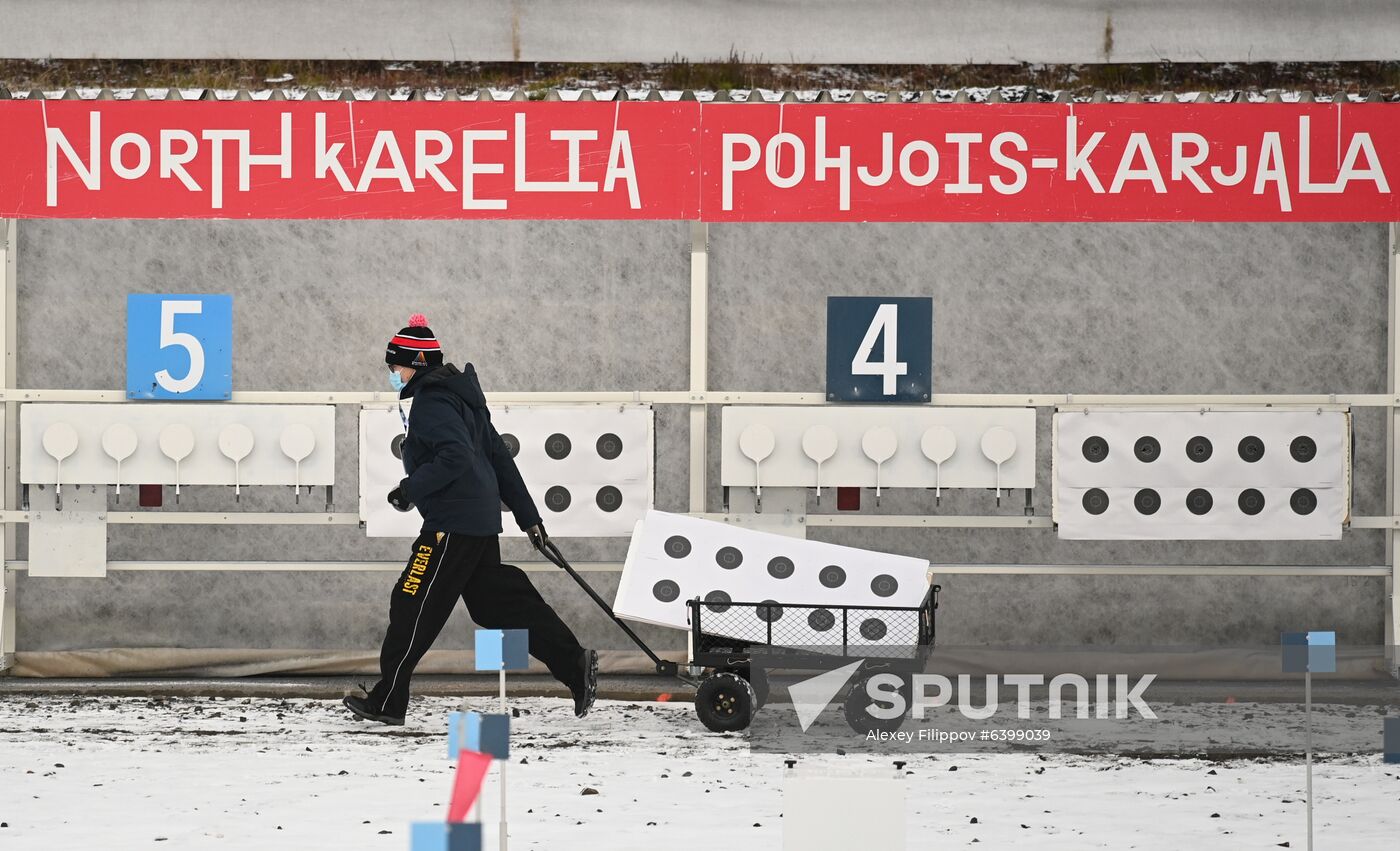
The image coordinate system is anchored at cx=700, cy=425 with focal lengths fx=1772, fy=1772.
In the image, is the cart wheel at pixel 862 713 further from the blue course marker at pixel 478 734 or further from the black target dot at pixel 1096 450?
the blue course marker at pixel 478 734

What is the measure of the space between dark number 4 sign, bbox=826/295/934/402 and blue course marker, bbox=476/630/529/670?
3482 millimetres

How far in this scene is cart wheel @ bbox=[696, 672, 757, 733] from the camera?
7.18 meters

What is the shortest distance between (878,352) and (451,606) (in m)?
2.66

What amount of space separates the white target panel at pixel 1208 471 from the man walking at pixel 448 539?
2.75 meters

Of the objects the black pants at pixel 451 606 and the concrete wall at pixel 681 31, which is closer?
the black pants at pixel 451 606

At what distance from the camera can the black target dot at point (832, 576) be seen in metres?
7.43

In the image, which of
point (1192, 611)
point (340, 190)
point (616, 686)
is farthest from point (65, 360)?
point (1192, 611)

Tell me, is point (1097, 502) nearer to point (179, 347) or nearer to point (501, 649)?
point (501, 649)

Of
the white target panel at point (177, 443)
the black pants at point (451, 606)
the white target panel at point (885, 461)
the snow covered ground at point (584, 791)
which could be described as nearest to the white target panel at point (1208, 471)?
the white target panel at point (885, 461)

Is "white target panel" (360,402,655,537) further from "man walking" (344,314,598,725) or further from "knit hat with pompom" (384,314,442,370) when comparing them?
"knit hat with pompom" (384,314,442,370)

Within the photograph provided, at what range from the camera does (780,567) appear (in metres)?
7.47

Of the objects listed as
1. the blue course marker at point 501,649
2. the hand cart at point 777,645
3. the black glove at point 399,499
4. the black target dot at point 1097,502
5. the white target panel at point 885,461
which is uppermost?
the white target panel at point 885,461

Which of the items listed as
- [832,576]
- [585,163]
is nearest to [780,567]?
[832,576]

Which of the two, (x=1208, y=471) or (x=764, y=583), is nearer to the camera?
(x=764, y=583)
